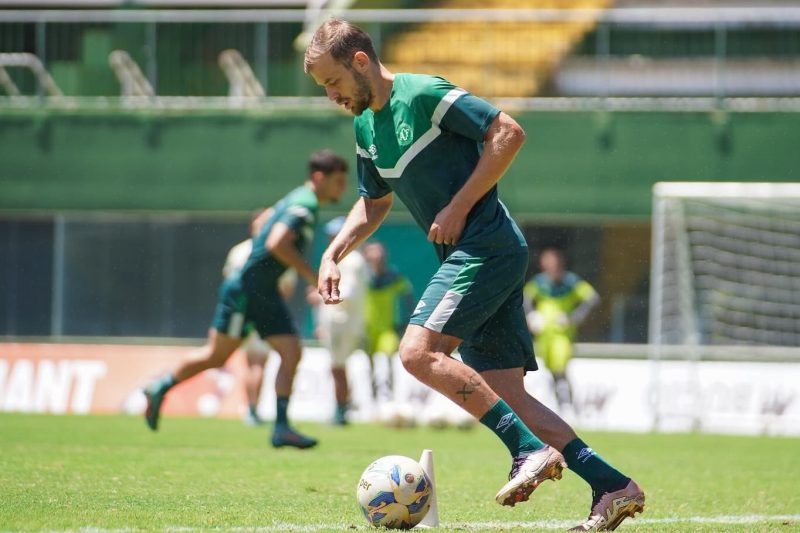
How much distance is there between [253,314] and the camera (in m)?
11.8

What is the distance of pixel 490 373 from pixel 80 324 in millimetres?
16821

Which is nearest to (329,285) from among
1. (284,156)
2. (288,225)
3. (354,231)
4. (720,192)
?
(354,231)

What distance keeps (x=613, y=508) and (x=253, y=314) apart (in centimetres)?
618

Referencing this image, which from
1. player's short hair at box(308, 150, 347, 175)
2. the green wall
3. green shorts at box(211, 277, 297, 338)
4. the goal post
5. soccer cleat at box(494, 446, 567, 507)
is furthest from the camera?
the green wall

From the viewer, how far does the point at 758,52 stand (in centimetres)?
2064

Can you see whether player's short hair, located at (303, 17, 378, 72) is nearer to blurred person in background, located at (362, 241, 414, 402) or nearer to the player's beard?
the player's beard

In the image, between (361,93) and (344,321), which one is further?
(344,321)

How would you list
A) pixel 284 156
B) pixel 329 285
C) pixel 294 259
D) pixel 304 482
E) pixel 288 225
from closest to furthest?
1. pixel 329 285
2. pixel 304 482
3. pixel 294 259
4. pixel 288 225
5. pixel 284 156

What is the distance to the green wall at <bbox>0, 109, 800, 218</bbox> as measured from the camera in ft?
67.9

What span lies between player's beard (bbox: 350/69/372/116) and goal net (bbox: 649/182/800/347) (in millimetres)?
12420

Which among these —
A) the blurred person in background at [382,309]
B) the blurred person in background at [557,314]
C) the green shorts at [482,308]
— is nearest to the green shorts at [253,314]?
the green shorts at [482,308]

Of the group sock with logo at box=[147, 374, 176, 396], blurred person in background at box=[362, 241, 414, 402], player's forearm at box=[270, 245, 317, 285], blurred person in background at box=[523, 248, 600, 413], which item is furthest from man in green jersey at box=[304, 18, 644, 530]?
blurred person in background at box=[362, 241, 414, 402]

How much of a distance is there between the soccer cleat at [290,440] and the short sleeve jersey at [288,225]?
133 centimetres

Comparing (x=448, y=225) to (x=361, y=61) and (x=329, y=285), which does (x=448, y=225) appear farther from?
(x=361, y=61)
